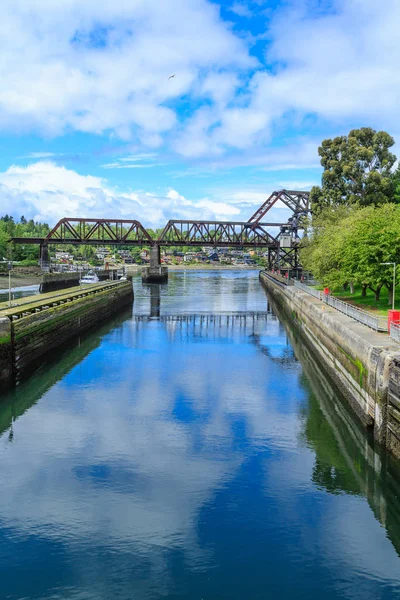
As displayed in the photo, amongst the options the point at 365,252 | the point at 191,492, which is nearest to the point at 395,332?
the point at 191,492

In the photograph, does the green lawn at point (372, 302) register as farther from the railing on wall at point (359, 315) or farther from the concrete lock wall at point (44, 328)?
the concrete lock wall at point (44, 328)

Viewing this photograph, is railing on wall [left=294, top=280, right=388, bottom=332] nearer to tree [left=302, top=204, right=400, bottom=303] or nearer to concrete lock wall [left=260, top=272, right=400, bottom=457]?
concrete lock wall [left=260, top=272, right=400, bottom=457]

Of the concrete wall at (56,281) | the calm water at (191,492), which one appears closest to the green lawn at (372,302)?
the calm water at (191,492)

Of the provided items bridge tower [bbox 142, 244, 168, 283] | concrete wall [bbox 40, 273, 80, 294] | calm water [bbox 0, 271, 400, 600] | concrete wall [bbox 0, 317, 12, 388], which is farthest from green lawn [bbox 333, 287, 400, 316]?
bridge tower [bbox 142, 244, 168, 283]

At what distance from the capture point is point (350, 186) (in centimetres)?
8750

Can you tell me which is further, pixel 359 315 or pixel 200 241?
pixel 200 241

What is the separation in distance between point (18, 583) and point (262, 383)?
77.0 feet

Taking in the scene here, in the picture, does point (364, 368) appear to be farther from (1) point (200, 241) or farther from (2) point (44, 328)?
(1) point (200, 241)

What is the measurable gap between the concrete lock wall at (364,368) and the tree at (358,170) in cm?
4546

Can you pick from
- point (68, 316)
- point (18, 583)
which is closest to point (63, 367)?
point (68, 316)

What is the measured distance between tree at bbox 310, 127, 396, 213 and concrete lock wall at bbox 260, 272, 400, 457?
45.5 metres

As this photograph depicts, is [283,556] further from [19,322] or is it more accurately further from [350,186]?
[350,186]

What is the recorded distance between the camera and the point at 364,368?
26.2 meters

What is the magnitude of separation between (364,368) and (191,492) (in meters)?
11.4
